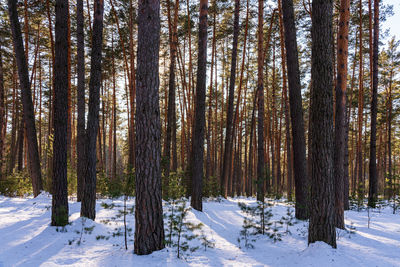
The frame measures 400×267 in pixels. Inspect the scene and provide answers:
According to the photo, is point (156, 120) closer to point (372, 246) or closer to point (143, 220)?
point (143, 220)

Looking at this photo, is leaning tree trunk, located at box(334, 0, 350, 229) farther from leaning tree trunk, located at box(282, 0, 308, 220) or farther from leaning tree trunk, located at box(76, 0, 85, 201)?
leaning tree trunk, located at box(76, 0, 85, 201)

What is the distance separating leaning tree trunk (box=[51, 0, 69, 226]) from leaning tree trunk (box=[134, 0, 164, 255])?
263 cm

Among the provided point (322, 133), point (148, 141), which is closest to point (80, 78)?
point (148, 141)

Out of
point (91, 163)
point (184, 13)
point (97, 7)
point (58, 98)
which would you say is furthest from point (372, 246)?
point (184, 13)

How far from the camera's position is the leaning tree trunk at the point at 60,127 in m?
5.42

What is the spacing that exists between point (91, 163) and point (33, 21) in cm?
1251

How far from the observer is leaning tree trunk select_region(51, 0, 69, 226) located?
5422 millimetres

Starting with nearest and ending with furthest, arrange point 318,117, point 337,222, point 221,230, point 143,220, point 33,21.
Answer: point 143,220 → point 318,117 → point 337,222 → point 221,230 → point 33,21

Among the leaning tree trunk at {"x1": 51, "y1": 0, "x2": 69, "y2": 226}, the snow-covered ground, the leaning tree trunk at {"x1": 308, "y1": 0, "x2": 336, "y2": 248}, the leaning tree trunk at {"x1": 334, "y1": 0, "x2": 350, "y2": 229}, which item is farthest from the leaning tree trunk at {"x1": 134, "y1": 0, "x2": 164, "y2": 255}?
the leaning tree trunk at {"x1": 334, "y1": 0, "x2": 350, "y2": 229}

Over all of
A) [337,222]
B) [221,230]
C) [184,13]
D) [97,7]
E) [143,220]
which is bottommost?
[221,230]

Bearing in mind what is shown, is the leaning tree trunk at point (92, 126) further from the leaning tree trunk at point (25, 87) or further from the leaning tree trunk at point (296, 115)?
the leaning tree trunk at point (296, 115)

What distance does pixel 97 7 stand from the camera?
6.18 meters

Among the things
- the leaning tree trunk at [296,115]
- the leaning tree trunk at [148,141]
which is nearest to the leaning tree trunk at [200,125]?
the leaning tree trunk at [296,115]

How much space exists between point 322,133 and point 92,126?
5344mm
